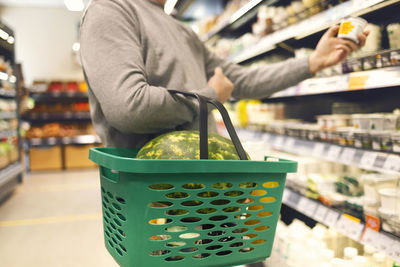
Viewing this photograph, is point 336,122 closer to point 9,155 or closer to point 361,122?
point 361,122

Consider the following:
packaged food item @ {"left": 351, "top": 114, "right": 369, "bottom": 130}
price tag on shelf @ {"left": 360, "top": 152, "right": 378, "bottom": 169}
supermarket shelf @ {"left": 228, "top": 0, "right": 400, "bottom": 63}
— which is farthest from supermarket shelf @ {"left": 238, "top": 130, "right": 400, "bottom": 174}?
supermarket shelf @ {"left": 228, "top": 0, "right": 400, "bottom": 63}

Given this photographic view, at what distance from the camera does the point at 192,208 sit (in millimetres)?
653

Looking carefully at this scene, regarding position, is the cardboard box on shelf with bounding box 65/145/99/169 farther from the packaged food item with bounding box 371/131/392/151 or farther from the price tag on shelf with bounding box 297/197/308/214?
the packaged food item with bounding box 371/131/392/151

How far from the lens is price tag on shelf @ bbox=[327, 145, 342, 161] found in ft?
5.46

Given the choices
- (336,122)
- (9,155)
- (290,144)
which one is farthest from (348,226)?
(9,155)

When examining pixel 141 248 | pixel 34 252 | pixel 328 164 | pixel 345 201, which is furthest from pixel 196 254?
pixel 34 252

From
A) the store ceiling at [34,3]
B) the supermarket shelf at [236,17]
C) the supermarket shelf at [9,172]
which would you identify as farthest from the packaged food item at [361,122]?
the store ceiling at [34,3]

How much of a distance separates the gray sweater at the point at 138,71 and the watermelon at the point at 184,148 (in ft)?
0.37

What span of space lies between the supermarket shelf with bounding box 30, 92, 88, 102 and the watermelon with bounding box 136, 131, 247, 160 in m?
6.30

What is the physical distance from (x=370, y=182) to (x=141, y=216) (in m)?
1.19

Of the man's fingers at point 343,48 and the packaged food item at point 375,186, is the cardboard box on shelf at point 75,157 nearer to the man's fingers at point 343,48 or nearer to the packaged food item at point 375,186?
the packaged food item at point 375,186

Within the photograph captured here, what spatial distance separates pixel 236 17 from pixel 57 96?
511cm

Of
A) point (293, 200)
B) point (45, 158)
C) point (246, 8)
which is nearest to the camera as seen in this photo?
point (293, 200)

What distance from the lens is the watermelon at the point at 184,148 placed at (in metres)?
0.72
